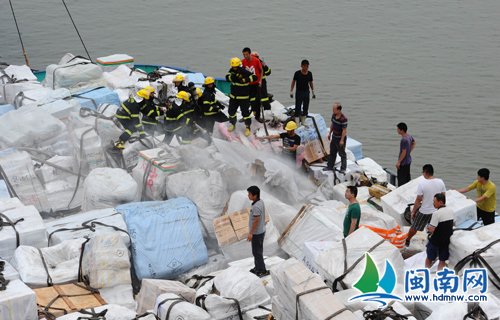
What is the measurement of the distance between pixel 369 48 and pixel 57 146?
12996mm

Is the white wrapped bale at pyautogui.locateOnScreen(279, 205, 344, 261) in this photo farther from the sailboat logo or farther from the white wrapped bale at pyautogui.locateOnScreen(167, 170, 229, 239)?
the sailboat logo

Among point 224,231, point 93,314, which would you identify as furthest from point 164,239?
point 93,314

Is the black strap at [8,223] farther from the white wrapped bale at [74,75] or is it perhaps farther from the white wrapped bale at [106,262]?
the white wrapped bale at [74,75]

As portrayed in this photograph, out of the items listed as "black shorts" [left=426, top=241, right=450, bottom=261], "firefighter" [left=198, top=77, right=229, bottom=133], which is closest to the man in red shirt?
"firefighter" [left=198, top=77, right=229, bottom=133]

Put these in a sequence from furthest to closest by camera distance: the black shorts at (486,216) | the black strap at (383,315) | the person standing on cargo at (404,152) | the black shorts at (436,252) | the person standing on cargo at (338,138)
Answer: the person standing on cargo at (338,138) < the person standing on cargo at (404,152) < the black shorts at (486,216) < the black shorts at (436,252) < the black strap at (383,315)

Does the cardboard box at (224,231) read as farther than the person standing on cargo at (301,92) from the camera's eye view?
No

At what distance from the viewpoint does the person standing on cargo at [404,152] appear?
10820 millimetres

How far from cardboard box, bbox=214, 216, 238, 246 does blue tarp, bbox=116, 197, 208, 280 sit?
0.76ft

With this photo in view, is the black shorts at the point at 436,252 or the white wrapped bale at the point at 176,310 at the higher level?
the black shorts at the point at 436,252

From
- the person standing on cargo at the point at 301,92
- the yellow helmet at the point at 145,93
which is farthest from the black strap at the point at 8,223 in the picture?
the person standing on cargo at the point at 301,92

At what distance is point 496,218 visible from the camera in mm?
10781

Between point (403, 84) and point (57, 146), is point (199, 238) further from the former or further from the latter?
point (403, 84)

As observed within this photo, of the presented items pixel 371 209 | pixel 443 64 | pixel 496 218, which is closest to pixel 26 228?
pixel 371 209

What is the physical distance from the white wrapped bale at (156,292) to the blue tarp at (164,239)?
0.89 m
